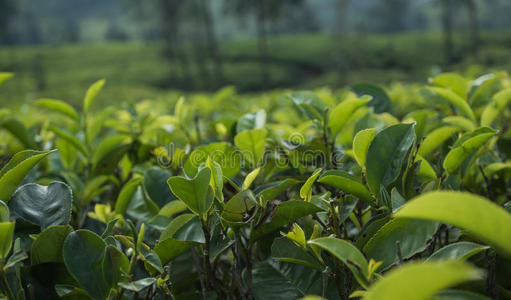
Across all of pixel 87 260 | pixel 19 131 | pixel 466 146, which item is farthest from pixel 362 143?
pixel 19 131

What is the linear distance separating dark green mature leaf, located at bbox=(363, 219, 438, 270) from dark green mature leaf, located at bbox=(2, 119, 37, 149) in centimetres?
113

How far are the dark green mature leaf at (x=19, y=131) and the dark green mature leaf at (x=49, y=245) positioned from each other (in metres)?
0.76

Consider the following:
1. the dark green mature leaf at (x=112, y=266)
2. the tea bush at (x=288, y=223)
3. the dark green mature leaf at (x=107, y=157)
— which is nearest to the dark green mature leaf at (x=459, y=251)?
the tea bush at (x=288, y=223)

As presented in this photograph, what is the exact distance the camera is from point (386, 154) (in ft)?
2.40

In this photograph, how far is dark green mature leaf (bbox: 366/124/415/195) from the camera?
0.73 metres

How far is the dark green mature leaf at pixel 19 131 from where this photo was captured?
1.27 m

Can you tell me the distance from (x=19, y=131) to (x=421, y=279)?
131 cm

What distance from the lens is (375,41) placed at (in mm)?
28266

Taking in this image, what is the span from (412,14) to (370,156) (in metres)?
84.5

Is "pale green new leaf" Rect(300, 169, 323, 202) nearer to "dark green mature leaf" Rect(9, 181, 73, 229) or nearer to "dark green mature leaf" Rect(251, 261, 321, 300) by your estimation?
"dark green mature leaf" Rect(251, 261, 321, 300)

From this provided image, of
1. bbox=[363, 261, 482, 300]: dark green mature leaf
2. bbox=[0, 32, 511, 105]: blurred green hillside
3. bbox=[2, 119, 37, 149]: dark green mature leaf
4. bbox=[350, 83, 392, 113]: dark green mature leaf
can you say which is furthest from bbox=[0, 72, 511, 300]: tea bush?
bbox=[0, 32, 511, 105]: blurred green hillside

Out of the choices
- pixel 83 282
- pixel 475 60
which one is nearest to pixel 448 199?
pixel 83 282

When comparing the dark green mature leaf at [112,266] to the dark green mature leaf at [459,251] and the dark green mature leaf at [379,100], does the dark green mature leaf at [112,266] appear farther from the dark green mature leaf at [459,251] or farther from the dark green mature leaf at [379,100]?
the dark green mature leaf at [379,100]

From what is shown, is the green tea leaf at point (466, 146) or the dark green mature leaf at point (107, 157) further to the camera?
the dark green mature leaf at point (107, 157)
